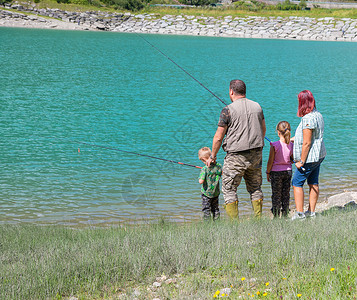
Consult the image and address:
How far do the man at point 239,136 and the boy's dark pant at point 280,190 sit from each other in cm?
63

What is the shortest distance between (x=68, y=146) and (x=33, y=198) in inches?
150

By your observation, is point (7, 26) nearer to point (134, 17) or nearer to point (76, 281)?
point (134, 17)

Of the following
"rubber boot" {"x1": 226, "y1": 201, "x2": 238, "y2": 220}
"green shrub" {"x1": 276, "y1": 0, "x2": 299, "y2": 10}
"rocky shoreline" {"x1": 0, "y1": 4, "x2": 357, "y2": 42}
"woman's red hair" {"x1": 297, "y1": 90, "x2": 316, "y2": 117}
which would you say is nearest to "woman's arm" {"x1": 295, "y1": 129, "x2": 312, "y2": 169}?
"woman's red hair" {"x1": 297, "y1": 90, "x2": 316, "y2": 117}

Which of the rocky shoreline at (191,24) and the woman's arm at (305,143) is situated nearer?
the woman's arm at (305,143)

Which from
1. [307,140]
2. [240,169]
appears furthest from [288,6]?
[240,169]

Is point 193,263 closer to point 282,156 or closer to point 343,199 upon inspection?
point 282,156

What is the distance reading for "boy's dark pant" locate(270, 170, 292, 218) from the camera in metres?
5.67

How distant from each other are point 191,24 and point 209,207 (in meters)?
66.7

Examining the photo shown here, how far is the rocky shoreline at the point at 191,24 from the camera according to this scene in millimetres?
64312

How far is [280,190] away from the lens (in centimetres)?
577

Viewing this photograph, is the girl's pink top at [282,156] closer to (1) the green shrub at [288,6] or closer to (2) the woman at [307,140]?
(2) the woman at [307,140]

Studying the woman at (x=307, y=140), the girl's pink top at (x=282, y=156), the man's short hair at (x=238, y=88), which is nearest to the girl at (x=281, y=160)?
the girl's pink top at (x=282, y=156)

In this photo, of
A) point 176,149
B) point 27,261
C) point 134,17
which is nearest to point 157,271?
point 27,261

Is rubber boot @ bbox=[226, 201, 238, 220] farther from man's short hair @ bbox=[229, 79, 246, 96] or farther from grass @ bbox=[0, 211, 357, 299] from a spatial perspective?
man's short hair @ bbox=[229, 79, 246, 96]
